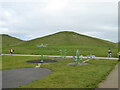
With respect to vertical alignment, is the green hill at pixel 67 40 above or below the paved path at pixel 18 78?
above

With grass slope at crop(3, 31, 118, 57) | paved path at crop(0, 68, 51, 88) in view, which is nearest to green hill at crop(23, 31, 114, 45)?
grass slope at crop(3, 31, 118, 57)

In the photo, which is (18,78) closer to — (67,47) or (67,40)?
(67,47)

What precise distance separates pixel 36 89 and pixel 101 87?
394cm

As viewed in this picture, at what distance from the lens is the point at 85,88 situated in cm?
1010

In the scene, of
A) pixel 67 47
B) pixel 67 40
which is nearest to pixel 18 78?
pixel 67 47

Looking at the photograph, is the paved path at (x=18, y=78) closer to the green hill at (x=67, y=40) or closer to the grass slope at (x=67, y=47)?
the grass slope at (x=67, y=47)

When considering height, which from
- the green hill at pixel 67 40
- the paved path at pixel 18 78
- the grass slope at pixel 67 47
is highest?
the green hill at pixel 67 40

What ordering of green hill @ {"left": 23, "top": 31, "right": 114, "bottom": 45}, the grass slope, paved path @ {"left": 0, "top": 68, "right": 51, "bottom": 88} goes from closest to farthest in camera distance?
paved path @ {"left": 0, "top": 68, "right": 51, "bottom": 88} → the grass slope → green hill @ {"left": 23, "top": 31, "right": 114, "bottom": 45}

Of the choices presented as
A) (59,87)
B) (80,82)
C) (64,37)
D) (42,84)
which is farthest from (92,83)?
(64,37)

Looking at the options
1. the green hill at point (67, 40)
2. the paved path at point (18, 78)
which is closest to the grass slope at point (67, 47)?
the green hill at point (67, 40)

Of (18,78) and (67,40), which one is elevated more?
(67,40)

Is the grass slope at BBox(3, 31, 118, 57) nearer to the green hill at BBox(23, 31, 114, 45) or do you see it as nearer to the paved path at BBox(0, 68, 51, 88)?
the green hill at BBox(23, 31, 114, 45)

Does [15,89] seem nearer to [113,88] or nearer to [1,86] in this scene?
[1,86]

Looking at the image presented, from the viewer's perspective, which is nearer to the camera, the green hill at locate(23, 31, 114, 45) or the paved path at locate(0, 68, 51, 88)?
the paved path at locate(0, 68, 51, 88)
